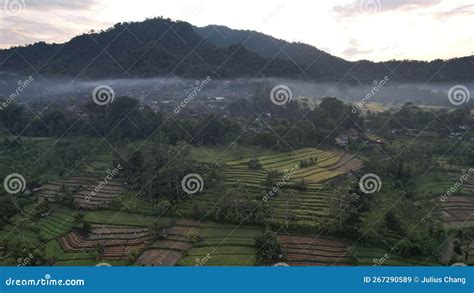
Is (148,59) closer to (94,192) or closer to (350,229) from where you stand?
(94,192)

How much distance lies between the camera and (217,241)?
28.3 ft

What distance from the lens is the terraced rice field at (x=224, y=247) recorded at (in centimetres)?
795

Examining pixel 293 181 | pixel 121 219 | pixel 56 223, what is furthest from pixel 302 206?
pixel 56 223

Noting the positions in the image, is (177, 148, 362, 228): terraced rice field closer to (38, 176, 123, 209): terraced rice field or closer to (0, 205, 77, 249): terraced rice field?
(38, 176, 123, 209): terraced rice field

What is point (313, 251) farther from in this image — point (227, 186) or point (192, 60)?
point (192, 60)

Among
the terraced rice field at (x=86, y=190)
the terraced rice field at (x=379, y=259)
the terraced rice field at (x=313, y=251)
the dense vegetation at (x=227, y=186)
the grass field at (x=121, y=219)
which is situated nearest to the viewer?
the terraced rice field at (x=379, y=259)

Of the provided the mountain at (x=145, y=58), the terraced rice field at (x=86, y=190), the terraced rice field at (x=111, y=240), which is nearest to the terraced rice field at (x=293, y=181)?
the terraced rice field at (x=111, y=240)

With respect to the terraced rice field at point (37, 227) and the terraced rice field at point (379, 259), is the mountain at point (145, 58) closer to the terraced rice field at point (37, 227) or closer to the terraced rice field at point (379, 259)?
the terraced rice field at point (37, 227)

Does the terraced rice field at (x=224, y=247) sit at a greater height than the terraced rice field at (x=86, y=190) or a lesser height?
lesser

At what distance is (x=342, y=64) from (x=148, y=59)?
12.0 meters

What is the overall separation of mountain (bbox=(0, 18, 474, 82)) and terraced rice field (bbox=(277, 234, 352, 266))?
1453 centimetres

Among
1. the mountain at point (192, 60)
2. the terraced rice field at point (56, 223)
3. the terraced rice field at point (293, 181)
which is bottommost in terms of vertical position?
the terraced rice field at point (56, 223)

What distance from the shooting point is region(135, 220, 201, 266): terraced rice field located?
8.02 meters

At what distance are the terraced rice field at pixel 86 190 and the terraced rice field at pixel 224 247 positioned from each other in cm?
319
